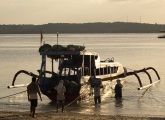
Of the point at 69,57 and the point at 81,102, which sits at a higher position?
the point at 69,57

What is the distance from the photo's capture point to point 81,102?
32188mm

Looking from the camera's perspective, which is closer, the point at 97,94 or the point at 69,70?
the point at 97,94

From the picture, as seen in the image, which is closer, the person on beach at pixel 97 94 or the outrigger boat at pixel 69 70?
the person on beach at pixel 97 94

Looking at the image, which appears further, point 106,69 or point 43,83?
point 106,69

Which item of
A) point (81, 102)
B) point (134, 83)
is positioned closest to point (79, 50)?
point (81, 102)

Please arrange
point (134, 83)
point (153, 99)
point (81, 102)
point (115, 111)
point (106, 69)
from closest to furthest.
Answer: point (115, 111), point (81, 102), point (153, 99), point (106, 69), point (134, 83)

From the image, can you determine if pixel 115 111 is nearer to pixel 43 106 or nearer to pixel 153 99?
pixel 43 106

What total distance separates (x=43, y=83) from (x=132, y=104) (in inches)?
237

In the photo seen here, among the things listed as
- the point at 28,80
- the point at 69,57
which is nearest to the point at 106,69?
the point at 69,57

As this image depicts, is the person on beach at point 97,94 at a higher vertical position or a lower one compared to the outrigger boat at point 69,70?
lower

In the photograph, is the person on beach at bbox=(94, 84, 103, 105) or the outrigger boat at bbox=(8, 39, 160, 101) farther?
the outrigger boat at bbox=(8, 39, 160, 101)

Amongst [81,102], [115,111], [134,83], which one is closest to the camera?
[115,111]

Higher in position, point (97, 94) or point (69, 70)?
point (69, 70)

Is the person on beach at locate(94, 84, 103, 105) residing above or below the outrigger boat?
below
